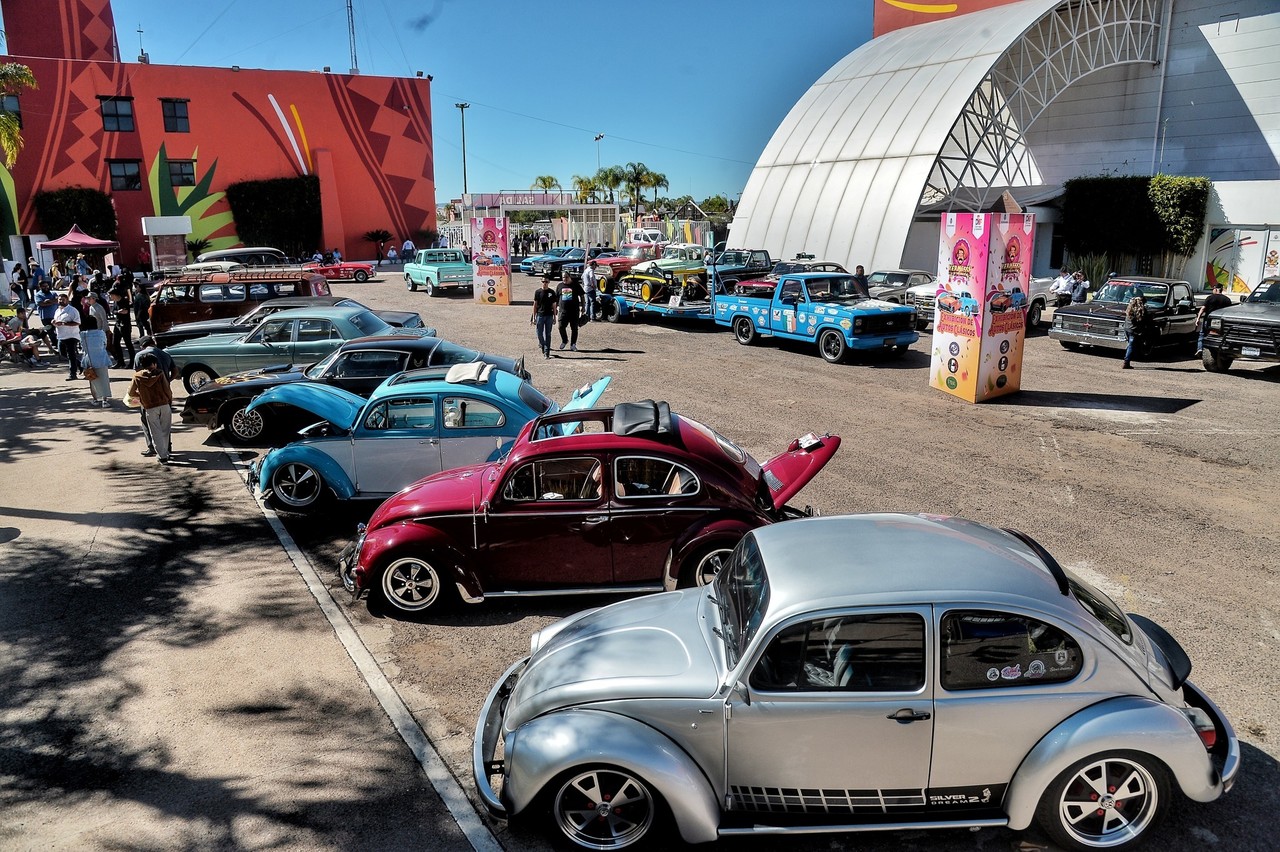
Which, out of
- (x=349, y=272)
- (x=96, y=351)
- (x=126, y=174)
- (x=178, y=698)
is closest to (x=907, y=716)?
(x=178, y=698)

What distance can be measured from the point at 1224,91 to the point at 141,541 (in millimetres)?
35510

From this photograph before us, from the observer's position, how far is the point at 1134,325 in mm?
17484

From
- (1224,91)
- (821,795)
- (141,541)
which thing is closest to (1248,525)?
(821,795)

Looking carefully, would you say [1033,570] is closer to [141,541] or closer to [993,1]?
[141,541]

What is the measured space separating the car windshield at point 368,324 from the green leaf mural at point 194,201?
31.2 meters

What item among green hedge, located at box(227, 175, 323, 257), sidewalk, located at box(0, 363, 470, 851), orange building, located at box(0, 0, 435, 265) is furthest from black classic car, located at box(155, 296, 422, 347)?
orange building, located at box(0, 0, 435, 265)

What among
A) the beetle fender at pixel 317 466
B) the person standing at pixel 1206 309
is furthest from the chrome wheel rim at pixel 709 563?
the person standing at pixel 1206 309

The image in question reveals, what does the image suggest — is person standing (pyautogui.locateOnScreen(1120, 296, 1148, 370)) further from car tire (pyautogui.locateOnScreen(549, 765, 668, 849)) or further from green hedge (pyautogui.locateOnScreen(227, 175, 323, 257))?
green hedge (pyautogui.locateOnScreen(227, 175, 323, 257))

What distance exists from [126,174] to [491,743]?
148 feet

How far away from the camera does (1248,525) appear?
8945 mm

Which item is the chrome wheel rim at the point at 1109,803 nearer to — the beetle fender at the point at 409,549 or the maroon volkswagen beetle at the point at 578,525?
the maroon volkswagen beetle at the point at 578,525

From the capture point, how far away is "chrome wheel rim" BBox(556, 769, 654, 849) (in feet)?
14.0

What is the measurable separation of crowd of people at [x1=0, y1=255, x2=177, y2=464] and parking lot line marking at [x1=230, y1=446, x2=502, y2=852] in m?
3.98

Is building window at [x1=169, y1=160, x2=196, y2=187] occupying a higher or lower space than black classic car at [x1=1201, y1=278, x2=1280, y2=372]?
higher
